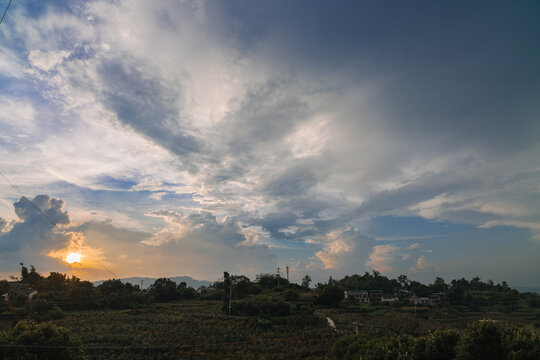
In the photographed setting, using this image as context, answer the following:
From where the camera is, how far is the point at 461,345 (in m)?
16.1

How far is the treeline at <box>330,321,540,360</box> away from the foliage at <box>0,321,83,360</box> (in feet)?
76.8

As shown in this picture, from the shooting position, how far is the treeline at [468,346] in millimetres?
13977

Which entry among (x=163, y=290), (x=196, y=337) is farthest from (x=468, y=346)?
(x=163, y=290)

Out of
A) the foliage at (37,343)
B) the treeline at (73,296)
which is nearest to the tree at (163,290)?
the treeline at (73,296)

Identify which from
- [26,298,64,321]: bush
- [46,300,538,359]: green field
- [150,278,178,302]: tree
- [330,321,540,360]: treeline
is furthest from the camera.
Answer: [150,278,178,302]: tree

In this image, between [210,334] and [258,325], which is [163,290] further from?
[210,334]

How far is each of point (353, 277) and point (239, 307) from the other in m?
101

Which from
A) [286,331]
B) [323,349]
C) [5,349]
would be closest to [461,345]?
[323,349]

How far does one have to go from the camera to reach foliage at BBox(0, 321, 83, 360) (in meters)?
22.0

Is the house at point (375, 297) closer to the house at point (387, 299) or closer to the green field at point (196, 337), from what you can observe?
the house at point (387, 299)

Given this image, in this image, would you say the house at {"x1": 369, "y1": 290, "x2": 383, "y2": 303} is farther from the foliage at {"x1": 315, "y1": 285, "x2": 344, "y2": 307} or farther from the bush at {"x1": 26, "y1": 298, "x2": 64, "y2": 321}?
the bush at {"x1": 26, "y1": 298, "x2": 64, "y2": 321}

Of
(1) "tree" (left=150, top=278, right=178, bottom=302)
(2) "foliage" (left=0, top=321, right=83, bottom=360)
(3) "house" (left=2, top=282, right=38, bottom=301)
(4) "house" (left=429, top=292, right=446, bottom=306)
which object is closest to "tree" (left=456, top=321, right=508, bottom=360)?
(2) "foliage" (left=0, top=321, right=83, bottom=360)

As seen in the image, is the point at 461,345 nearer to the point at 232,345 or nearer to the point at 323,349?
the point at 323,349

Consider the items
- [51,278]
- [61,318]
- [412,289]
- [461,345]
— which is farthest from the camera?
[412,289]
